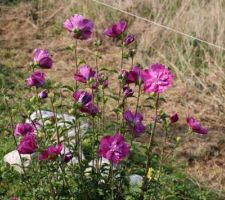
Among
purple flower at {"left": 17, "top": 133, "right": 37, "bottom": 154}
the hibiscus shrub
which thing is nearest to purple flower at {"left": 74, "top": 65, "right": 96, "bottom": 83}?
the hibiscus shrub

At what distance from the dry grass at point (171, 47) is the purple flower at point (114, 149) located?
5.11 feet

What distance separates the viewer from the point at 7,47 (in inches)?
219

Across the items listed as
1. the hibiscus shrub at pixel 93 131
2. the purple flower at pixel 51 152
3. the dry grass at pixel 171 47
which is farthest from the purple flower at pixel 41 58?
the dry grass at pixel 171 47

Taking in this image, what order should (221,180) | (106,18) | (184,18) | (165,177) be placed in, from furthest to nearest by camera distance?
(106,18)
(184,18)
(221,180)
(165,177)

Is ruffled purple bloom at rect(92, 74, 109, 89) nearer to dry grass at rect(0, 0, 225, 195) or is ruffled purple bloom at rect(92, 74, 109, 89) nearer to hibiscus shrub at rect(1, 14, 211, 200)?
hibiscus shrub at rect(1, 14, 211, 200)

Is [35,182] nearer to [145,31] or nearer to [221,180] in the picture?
[221,180]

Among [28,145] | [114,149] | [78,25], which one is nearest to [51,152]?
[28,145]

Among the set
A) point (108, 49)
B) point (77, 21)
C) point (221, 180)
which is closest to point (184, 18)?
point (108, 49)

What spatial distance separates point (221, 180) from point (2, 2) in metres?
3.94

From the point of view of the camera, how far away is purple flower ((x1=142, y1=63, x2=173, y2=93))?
7.23ft

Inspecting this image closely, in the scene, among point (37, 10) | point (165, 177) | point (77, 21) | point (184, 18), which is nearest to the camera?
point (77, 21)

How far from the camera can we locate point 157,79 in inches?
87.4

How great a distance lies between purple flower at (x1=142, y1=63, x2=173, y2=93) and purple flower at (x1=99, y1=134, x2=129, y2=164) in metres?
0.23

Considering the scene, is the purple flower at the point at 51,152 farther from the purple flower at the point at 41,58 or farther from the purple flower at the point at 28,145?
the purple flower at the point at 41,58
